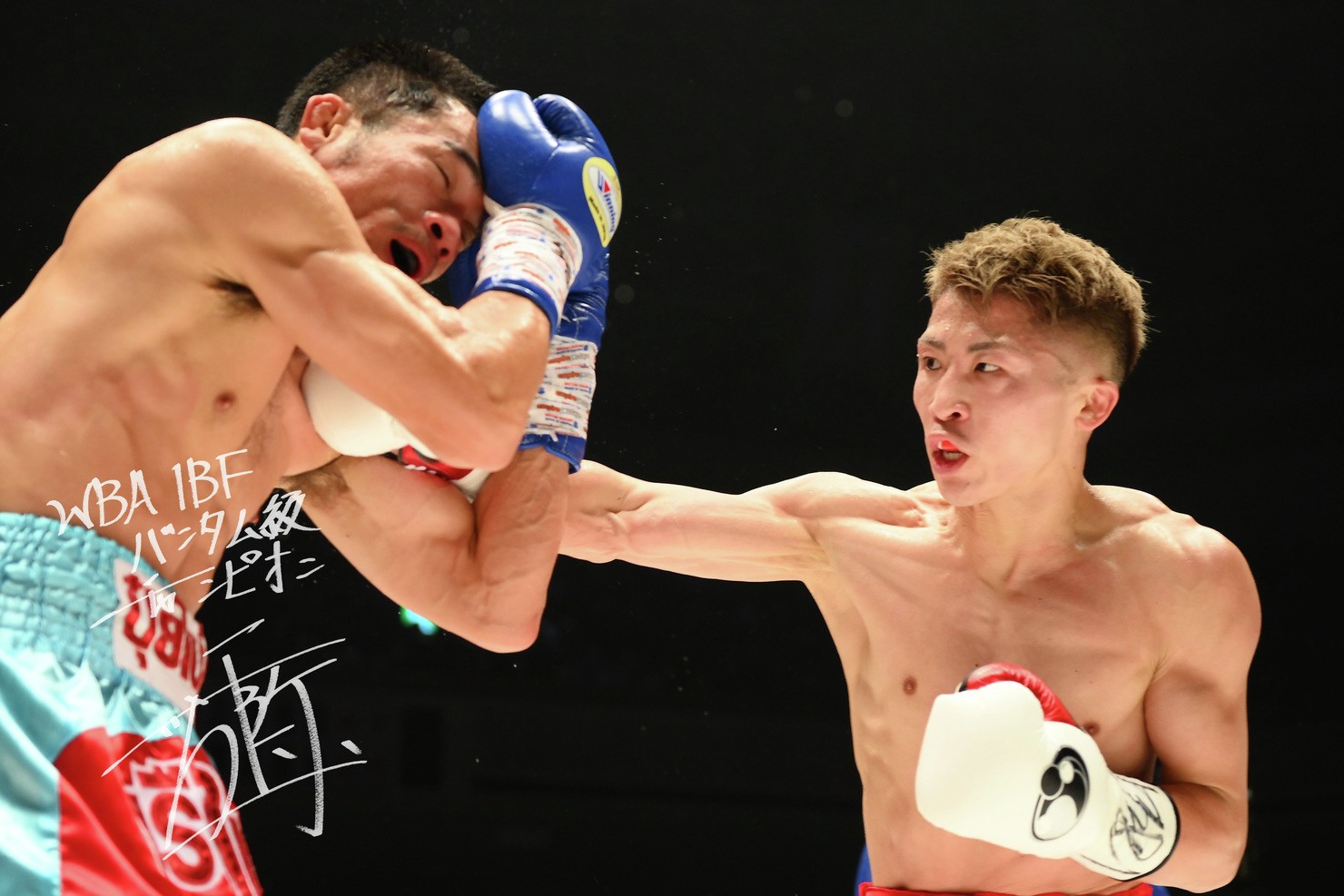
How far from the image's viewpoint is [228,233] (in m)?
1.40

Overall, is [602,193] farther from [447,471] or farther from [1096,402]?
[1096,402]

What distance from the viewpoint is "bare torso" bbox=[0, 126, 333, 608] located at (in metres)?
1.33

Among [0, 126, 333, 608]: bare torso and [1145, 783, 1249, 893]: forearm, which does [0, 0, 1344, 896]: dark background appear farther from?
[0, 126, 333, 608]: bare torso

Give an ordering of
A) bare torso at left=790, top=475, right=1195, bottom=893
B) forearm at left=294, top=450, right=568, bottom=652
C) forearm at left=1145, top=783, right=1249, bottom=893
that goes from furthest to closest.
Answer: bare torso at left=790, top=475, right=1195, bottom=893
forearm at left=1145, top=783, right=1249, bottom=893
forearm at left=294, top=450, right=568, bottom=652

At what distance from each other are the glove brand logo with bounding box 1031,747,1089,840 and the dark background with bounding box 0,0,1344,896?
7.29 ft

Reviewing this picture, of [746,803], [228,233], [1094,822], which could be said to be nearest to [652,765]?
[746,803]

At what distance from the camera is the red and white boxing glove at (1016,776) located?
185 centimetres

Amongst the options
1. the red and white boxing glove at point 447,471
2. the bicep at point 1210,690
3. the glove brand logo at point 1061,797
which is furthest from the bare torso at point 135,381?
the bicep at point 1210,690

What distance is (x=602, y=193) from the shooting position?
1.83m

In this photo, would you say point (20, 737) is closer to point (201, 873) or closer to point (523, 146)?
point (201, 873)

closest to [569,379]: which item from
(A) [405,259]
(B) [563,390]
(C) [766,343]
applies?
(B) [563,390]

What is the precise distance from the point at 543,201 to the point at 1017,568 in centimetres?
112

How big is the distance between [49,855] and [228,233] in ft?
2.11

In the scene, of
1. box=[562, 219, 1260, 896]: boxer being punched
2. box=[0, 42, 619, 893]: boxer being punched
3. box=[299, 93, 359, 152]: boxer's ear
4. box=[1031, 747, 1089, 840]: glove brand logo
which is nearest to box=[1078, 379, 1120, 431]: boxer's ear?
box=[562, 219, 1260, 896]: boxer being punched
